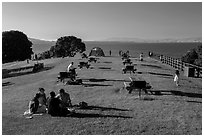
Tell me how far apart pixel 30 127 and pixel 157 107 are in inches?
212

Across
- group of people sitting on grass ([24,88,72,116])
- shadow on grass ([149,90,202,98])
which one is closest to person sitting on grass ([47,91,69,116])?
group of people sitting on grass ([24,88,72,116])

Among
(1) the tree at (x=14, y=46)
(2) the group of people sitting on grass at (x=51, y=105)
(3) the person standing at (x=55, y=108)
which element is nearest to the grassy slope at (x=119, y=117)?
(3) the person standing at (x=55, y=108)

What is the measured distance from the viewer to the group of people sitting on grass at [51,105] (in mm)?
11672

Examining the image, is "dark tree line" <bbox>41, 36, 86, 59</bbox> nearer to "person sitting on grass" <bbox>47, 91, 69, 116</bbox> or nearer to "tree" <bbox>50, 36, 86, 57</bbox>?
"tree" <bbox>50, 36, 86, 57</bbox>

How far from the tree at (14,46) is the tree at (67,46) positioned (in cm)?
2116

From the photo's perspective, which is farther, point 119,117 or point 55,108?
point 55,108

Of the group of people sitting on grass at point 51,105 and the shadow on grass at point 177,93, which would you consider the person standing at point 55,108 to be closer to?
the group of people sitting on grass at point 51,105

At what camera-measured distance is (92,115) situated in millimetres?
11531

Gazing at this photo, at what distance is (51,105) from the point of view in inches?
461

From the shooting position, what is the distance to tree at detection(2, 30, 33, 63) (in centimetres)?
5591

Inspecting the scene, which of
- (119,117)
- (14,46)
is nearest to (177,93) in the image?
(119,117)

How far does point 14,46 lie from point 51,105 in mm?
47477

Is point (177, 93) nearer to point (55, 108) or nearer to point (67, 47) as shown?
point (55, 108)

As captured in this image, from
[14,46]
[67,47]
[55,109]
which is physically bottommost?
[55,109]
